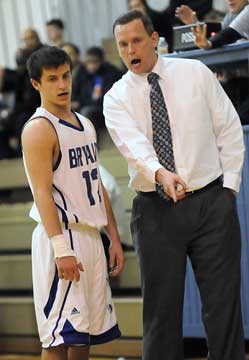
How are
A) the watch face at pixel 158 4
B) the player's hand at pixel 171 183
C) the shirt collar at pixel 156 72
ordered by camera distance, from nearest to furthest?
the player's hand at pixel 171 183
the shirt collar at pixel 156 72
the watch face at pixel 158 4

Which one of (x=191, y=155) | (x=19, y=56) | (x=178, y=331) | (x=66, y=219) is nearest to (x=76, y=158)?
(x=66, y=219)

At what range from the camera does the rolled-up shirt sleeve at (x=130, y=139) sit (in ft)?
11.1

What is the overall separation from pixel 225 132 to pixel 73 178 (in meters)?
0.67

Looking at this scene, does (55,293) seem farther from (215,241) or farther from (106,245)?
(106,245)

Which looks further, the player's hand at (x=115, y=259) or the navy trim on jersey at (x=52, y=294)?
the player's hand at (x=115, y=259)

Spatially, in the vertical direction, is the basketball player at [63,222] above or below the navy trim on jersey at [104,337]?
above

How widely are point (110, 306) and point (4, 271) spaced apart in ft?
9.55

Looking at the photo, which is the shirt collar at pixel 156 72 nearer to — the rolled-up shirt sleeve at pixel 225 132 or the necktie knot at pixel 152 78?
the necktie knot at pixel 152 78

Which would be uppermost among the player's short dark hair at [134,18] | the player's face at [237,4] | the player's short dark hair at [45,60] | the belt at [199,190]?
the player's short dark hair at [134,18]

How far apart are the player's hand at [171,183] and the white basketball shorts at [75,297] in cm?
42

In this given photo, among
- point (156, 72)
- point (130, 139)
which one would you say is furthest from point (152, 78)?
point (130, 139)

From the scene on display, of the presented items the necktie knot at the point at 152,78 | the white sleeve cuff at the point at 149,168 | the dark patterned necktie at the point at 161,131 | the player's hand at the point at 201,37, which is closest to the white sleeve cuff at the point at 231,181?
the dark patterned necktie at the point at 161,131

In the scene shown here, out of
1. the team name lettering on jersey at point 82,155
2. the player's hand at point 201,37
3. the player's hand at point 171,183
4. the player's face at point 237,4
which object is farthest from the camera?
the player's face at point 237,4

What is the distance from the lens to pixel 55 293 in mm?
3461
